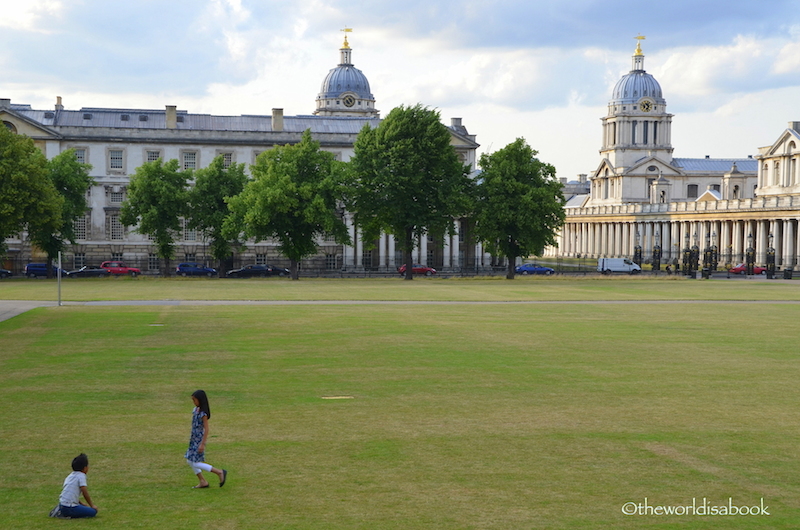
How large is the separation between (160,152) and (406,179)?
108 ft

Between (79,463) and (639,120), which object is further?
(639,120)

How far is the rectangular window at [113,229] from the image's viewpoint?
100m

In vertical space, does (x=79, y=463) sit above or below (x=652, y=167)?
below

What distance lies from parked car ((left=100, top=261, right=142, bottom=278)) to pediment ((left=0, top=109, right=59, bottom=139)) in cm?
1427

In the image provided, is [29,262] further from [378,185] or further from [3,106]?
[378,185]

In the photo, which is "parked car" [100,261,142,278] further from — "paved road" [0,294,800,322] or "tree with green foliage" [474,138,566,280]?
"paved road" [0,294,800,322]

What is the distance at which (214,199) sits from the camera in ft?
280

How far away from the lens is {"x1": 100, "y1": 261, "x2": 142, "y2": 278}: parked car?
89.1m

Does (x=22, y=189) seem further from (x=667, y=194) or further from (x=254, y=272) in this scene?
(x=667, y=194)

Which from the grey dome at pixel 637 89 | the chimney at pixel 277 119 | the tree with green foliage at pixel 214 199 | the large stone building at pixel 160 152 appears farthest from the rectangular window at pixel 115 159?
the grey dome at pixel 637 89

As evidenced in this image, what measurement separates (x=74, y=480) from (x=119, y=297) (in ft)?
145

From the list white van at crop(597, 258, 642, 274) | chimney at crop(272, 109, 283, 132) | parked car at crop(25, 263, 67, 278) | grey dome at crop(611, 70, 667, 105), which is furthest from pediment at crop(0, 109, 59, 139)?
grey dome at crop(611, 70, 667, 105)

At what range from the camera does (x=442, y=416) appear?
19.2 metres

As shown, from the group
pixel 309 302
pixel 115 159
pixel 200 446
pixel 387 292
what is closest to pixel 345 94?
pixel 115 159
